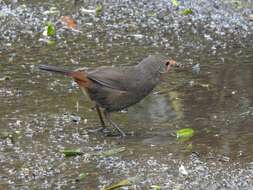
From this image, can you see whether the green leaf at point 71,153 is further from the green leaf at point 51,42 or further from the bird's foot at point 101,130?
the green leaf at point 51,42

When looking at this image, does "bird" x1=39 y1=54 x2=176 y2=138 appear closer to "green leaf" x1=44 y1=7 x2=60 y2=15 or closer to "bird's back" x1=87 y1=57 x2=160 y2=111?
"bird's back" x1=87 y1=57 x2=160 y2=111

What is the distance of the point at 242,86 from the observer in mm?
6777

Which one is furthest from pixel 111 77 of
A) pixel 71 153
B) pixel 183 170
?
pixel 183 170

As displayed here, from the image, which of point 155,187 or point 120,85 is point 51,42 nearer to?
point 120,85

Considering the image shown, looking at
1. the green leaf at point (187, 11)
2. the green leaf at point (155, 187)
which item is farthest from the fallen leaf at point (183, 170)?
the green leaf at point (187, 11)

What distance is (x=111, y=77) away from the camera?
235 inches

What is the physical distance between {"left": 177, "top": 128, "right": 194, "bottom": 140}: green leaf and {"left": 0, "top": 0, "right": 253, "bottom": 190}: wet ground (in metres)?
0.04

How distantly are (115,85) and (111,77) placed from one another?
6 centimetres

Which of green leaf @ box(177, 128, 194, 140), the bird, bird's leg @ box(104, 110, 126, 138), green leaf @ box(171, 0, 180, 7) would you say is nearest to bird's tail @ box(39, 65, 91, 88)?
A: the bird

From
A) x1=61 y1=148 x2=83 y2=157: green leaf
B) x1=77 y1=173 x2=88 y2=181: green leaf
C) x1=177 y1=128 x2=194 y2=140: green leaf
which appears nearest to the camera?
x1=77 y1=173 x2=88 y2=181: green leaf

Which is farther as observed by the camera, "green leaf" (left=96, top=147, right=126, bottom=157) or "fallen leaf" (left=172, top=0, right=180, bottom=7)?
"fallen leaf" (left=172, top=0, right=180, bottom=7)

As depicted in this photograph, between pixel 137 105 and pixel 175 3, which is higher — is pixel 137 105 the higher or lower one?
the lower one

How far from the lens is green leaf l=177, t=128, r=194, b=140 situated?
5.77 metres

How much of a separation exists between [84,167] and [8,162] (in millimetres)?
488
